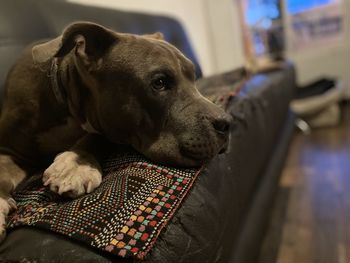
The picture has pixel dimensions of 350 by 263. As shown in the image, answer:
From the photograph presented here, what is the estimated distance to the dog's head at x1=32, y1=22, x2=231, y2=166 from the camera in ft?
3.03

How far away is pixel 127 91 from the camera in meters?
0.97

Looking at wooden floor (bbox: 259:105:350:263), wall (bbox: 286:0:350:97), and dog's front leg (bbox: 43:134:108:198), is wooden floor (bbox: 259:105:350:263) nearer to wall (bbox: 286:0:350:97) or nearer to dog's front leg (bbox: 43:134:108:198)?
dog's front leg (bbox: 43:134:108:198)

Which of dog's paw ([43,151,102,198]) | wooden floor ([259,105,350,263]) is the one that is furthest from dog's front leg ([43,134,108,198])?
wooden floor ([259,105,350,263])

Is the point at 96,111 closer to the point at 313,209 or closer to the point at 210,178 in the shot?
the point at 210,178

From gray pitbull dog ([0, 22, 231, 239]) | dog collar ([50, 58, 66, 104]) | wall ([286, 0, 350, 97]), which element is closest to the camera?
gray pitbull dog ([0, 22, 231, 239])

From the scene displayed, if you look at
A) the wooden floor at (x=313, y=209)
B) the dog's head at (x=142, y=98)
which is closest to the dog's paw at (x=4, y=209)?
the dog's head at (x=142, y=98)

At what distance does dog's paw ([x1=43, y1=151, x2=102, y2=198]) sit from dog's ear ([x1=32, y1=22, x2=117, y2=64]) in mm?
278

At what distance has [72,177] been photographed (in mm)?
827

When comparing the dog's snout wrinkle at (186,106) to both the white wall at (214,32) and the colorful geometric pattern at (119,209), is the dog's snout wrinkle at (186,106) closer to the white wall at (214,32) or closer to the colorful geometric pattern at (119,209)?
the colorful geometric pattern at (119,209)

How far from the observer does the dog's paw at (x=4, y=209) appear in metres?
0.73

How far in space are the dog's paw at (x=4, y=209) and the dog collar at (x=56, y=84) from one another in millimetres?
322

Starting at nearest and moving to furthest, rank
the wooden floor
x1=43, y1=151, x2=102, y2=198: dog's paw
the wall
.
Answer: x1=43, y1=151, x2=102, y2=198: dog's paw
the wooden floor
the wall

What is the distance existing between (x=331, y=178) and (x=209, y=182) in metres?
1.67

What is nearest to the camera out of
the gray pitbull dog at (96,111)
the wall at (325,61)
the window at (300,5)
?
the gray pitbull dog at (96,111)
